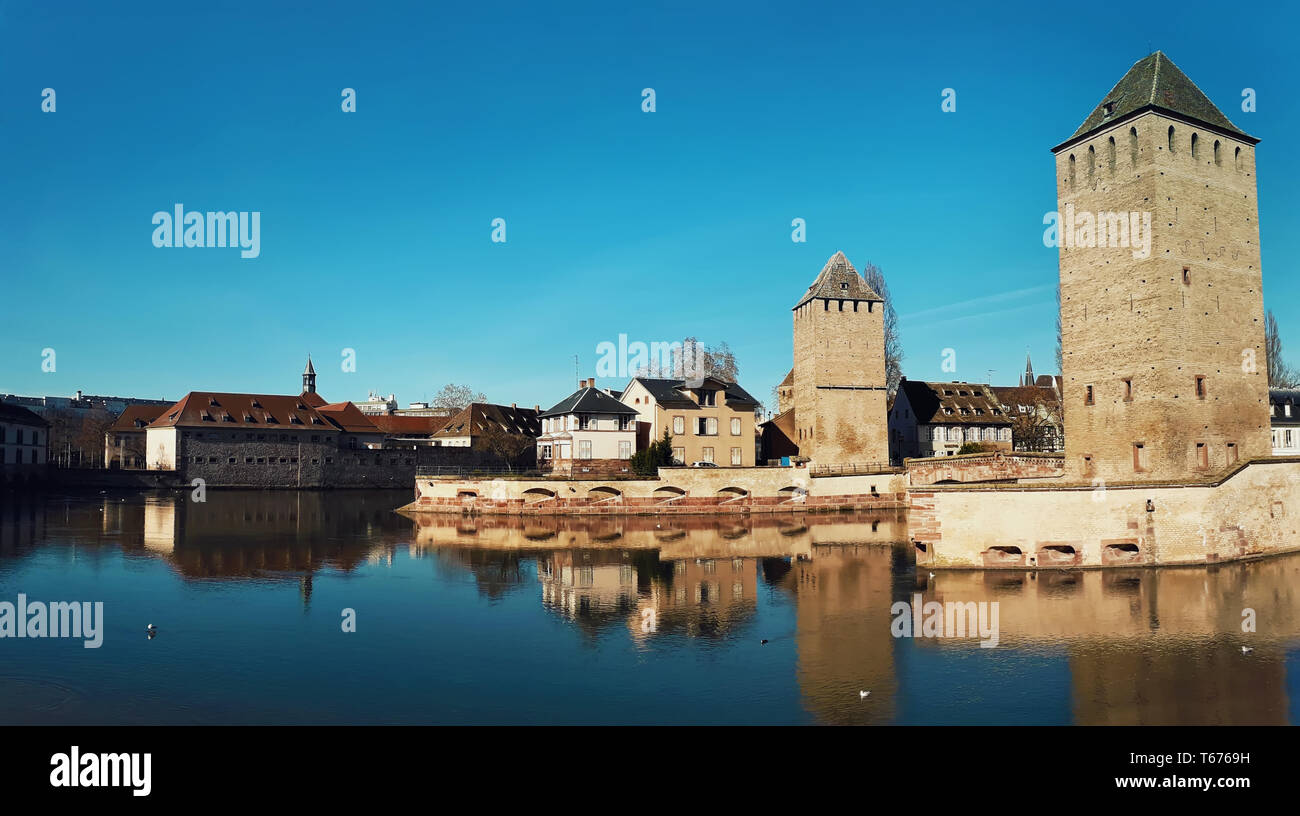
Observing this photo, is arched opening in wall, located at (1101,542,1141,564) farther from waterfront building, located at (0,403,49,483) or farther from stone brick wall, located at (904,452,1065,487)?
waterfront building, located at (0,403,49,483)

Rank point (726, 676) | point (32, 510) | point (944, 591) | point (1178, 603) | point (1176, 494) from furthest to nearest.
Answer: point (32, 510)
point (1176, 494)
point (944, 591)
point (1178, 603)
point (726, 676)

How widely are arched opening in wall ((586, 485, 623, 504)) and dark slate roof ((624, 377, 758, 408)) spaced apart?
26.8 feet

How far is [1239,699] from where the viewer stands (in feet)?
42.9

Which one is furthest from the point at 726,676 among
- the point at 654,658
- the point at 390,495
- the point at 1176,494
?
the point at 390,495

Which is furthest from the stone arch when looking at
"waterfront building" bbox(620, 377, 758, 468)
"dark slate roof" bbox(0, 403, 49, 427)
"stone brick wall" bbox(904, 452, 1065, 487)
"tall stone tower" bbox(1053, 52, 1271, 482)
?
"dark slate roof" bbox(0, 403, 49, 427)

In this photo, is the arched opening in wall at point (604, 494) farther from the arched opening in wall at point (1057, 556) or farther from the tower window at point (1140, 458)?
the tower window at point (1140, 458)

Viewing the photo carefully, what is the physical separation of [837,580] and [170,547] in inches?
1009

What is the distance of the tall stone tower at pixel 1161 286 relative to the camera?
26078 millimetres

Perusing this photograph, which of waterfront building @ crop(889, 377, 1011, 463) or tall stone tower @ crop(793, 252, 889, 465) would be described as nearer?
tall stone tower @ crop(793, 252, 889, 465)

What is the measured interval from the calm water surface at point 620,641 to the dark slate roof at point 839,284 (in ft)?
71.7

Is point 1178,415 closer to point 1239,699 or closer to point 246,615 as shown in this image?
point 1239,699

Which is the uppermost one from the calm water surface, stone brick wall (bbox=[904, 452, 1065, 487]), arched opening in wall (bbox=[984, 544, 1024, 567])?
stone brick wall (bbox=[904, 452, 1065, 487])

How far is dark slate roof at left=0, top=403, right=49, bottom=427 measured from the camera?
64.8 m

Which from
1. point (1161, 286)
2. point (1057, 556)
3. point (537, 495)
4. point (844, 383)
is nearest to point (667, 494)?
point (537, 495)
